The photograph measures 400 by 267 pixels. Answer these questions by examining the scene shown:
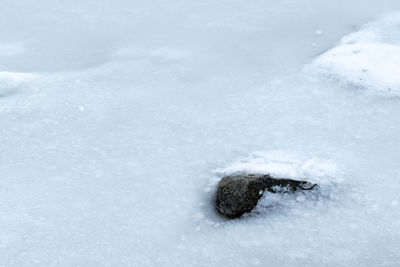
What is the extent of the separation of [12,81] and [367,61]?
5.09m

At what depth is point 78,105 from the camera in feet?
22.4

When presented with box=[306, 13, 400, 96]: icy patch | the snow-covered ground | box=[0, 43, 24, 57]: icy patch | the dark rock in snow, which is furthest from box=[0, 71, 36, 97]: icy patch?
box=[306, 13, 400, 96]: icy patch

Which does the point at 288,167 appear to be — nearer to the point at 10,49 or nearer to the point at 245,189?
the point at 245,189

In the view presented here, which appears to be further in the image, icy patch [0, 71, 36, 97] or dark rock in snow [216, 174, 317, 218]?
icy patch [0, 71, 36, 97]

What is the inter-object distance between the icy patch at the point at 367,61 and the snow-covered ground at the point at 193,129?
0.10 ft

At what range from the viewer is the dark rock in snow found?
5.24 metres

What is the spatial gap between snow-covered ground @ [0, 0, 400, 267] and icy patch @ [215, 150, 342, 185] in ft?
0.07

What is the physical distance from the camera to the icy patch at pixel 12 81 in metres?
7.14

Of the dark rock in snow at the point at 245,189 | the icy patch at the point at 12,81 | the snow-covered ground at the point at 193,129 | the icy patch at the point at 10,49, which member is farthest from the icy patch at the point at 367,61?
the icy patch at the point at 10,49

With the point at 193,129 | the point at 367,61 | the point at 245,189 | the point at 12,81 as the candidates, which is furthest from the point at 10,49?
the point at 367,61

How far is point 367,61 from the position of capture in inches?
299

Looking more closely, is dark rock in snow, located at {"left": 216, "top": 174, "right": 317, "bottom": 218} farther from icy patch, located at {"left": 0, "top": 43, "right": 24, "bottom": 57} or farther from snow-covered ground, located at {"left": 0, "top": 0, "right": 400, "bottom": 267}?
icy patch, located at {"left": 0, "top": 43, "right": 24, "bottom": 57}

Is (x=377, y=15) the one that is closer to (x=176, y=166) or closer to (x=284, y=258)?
(x=176, y=166)

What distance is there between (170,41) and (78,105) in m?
2.20
